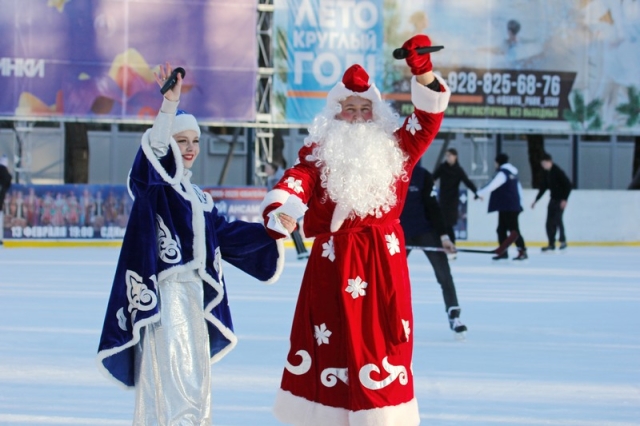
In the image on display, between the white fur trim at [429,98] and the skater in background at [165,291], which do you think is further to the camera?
the white fur trim at [429,98]

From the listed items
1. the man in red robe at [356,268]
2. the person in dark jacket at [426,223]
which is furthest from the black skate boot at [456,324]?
the man in red robe at [356,268]

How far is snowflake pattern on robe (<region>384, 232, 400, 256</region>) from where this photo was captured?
369 centimetres

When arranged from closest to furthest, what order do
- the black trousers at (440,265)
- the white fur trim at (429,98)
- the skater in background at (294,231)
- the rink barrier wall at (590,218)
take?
the white fur trim at (429,98)
the black trousers at (440,265)
the skater in background at (294,231)
the rink barrier wall at (590,218)

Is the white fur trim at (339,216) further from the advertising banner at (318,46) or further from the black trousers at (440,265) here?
the advertising banner at (318,46)

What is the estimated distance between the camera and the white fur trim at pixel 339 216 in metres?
3.71

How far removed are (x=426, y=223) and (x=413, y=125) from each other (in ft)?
9.75

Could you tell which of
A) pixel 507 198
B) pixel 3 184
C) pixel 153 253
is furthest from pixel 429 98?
pixel 3 184

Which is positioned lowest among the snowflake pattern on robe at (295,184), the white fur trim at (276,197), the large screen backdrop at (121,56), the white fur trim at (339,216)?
the white fur trim at (339,216)

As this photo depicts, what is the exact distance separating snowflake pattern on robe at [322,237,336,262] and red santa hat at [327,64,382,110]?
0.55 meters

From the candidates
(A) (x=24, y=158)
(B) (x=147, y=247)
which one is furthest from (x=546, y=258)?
(B) (x=147, y=247)

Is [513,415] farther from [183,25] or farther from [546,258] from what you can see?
[183,25]

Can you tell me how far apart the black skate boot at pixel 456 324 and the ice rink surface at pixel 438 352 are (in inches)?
2.3

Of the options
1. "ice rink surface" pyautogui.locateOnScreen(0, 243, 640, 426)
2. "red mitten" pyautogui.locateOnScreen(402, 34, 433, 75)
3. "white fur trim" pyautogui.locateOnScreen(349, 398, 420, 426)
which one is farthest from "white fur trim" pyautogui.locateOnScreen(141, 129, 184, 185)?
"ice rink surface" pyautogui.locateOnScreen(0, 243, 640, 426)

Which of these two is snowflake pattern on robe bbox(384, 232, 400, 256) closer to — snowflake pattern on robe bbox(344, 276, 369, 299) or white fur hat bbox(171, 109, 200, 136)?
snowflake pattern on robe bbox(344, 276, 369, 299)
